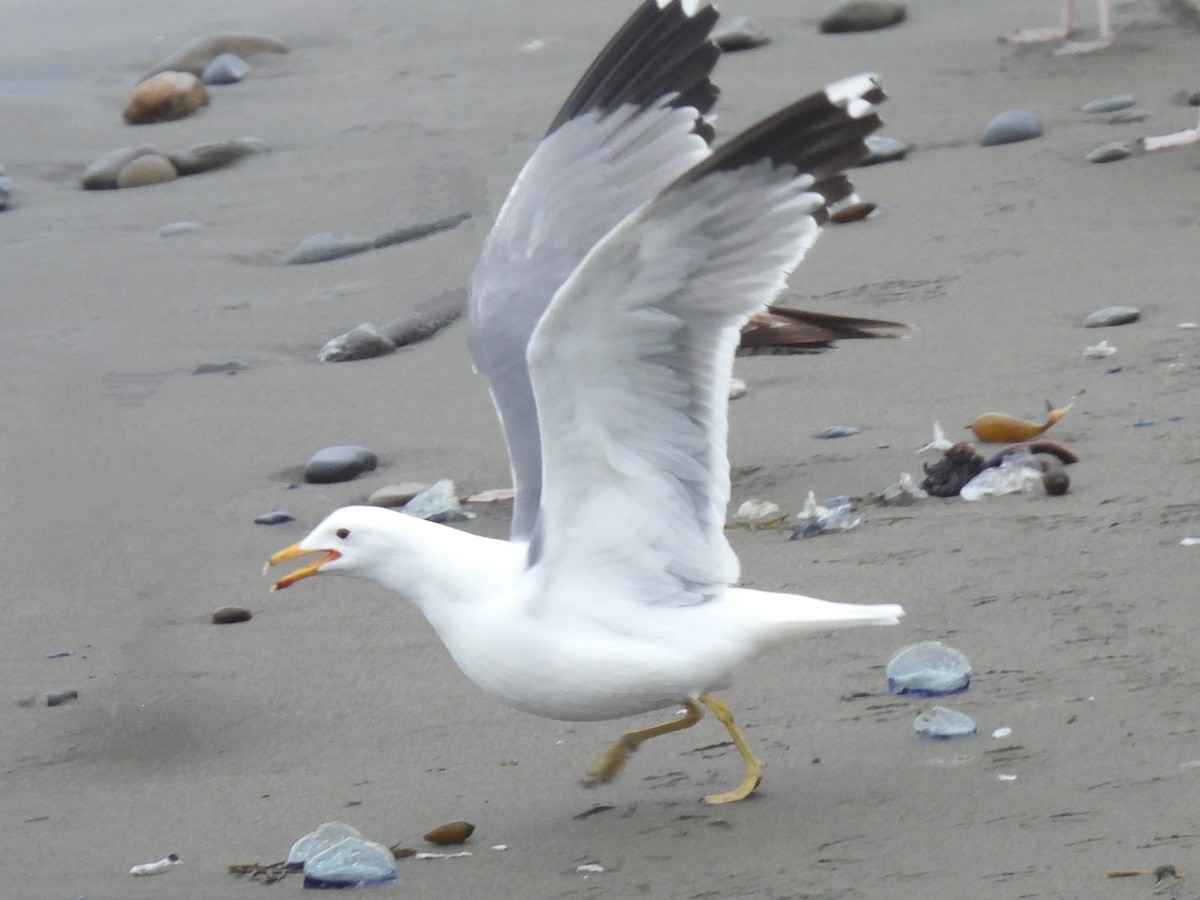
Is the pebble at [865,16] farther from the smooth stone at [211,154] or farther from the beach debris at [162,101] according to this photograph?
the beach debris at [162,101]

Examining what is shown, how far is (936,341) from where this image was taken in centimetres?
546

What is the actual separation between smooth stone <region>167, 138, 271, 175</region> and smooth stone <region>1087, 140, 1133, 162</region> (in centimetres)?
359

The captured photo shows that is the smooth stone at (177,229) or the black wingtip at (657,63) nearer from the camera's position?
the black wingtip at (657,63)

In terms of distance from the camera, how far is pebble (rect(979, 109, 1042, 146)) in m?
6.95

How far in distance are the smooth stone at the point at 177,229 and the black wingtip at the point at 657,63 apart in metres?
3.78

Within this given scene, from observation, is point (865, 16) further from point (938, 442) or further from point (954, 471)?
point (954, 471)

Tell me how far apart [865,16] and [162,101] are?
325 centimetres

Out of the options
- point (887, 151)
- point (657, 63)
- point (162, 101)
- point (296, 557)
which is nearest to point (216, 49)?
point (162, 101)

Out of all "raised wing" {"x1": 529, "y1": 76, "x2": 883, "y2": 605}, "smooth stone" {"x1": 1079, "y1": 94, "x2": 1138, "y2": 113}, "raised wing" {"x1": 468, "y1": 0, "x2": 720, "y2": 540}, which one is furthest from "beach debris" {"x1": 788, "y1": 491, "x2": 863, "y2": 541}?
"smooth stone" {"x1": 1079, "y1": 94, "x2": 1138, "y2": 113}

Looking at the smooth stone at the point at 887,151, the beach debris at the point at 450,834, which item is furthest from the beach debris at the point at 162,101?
the beach debris at the point at 450,834

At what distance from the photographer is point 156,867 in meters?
3.07

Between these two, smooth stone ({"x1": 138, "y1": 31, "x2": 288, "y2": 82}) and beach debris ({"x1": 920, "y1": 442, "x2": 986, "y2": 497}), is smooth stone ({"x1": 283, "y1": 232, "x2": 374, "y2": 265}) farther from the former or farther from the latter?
beach debris ({"x1": 920, "y1": 442, "x2": 986, "y2": 497})

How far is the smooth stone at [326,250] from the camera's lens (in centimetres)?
701

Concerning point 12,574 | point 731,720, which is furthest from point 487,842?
point 12,574
